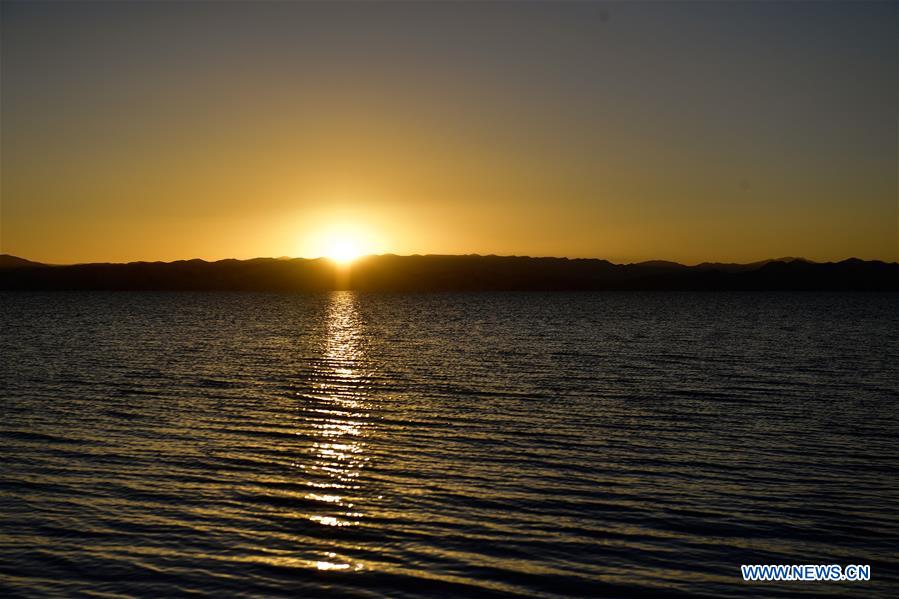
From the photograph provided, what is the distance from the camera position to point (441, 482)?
21.4 meters

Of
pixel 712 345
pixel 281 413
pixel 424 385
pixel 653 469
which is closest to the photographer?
pixel 653 469

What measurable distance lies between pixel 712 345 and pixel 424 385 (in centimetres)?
3924

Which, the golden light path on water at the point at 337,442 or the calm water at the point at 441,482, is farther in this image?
the golden light path on water at the point at 337,442

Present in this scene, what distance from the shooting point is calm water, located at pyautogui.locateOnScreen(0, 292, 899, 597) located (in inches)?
589

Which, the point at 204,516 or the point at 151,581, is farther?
the point at 204,516

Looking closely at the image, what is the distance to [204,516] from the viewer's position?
18188 mm

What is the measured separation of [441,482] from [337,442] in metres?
7.12

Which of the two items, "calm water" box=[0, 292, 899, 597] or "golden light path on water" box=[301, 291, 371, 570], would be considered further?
"golden light path on water" box=[301, 291, 371, 570]

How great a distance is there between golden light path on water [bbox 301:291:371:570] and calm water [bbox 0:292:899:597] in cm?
12

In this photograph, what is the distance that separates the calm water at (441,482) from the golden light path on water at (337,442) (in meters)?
0.12

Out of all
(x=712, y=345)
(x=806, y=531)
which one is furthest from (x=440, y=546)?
(x=712, y=345)

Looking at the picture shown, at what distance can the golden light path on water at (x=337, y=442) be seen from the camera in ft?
60.5

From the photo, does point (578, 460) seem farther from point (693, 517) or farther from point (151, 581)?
point (151, 581)

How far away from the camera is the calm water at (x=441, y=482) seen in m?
15.0
